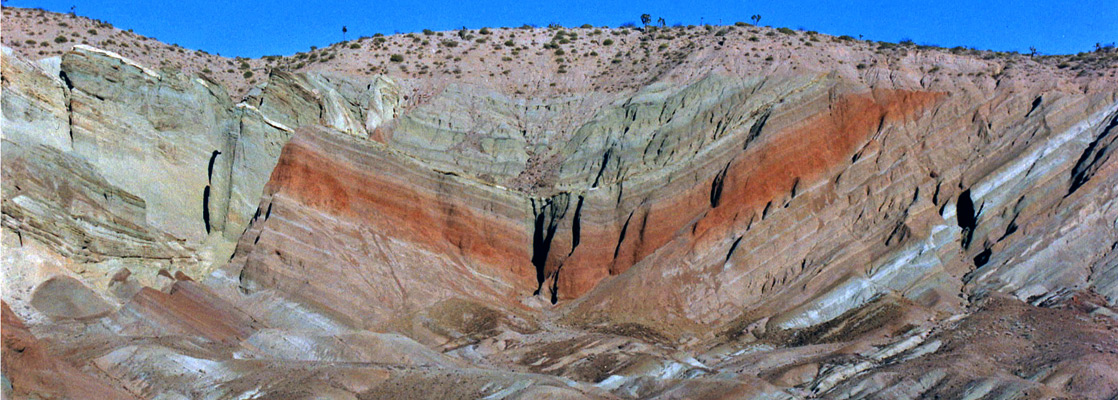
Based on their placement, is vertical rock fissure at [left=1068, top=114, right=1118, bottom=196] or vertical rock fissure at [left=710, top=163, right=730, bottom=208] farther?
vertical rock fissure at [left=710, top=163, right=730, bottom=208]

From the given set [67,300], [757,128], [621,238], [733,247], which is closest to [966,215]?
[733,247]

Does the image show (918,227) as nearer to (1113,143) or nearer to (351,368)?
(1113,143)

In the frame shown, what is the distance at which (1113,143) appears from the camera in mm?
45125

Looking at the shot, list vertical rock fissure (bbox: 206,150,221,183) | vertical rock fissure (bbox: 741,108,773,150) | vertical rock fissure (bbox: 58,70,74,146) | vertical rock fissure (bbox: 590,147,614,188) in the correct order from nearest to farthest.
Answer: vertical rock fissure (bbox: 58,70,74,146), vertical rock fissure (bbox: 206,150,221,183), vertical rock fissure (bbox: 741,108,773,150), vertical rock fissure (bbox: 590,147,614,188)

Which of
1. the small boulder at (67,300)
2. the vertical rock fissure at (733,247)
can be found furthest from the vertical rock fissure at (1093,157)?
the small boulder at (67,300)

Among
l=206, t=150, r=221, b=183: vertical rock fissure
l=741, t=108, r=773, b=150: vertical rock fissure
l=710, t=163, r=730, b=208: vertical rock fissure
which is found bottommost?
l=206, t=150, r=221, b=183: vertical rock fissure

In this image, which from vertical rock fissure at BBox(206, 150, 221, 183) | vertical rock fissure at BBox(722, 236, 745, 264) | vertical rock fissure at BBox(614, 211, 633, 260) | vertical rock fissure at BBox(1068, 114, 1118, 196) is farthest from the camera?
vertical rock fissure at BBox(614, 211, 633, 260)

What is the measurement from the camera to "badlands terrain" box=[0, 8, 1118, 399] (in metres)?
36.0

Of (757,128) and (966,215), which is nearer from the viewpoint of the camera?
(966,215)

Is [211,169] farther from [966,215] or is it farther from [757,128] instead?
[966,215]

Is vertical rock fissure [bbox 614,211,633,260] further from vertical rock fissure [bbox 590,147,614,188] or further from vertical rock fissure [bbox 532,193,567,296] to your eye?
vertical rock fissure [bbox 590,147,614,188]

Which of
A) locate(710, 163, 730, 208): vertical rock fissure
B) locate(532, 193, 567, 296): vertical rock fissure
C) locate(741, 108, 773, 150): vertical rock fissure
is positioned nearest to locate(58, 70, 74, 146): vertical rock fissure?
locate(532, 193, 567, 296): vertical rock fissure

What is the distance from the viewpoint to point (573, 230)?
49.0m

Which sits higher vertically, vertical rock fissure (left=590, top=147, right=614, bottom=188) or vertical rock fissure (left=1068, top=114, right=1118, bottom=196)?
vertical rock fissure (left=1068, top=114, right=1118, bottom=196)
